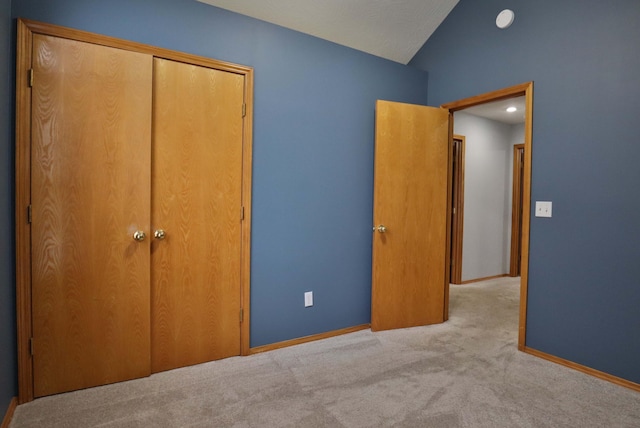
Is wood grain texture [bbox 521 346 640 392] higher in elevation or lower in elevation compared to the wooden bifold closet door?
lower

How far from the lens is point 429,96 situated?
10.6 ft

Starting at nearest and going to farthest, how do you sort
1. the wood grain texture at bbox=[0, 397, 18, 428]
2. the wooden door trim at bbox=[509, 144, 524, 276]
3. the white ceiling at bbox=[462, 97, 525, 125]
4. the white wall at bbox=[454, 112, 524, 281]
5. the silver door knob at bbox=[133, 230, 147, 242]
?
the wood grain texture at bbox=[0, 397, 18, 428], the silver door knob at bbox=[133, 230, 147, 242], the white ceiling at bbox=[462, 97, 525, 125], the white wall at bbox=[454, 112, 524, 281], the wooden door trim at bbox=[509, 144, 524, 276]

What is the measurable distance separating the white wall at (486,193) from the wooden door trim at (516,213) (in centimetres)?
6

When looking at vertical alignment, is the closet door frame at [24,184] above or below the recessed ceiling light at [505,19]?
below

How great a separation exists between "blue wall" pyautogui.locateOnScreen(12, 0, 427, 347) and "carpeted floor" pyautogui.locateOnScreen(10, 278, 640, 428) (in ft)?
1.41

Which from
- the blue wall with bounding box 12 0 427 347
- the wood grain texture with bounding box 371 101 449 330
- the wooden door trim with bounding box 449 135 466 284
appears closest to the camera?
the blue wall with bounding box 12 0 427 347

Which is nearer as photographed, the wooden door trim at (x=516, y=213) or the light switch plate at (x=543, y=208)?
the light switch plate at (x=543, y=208)

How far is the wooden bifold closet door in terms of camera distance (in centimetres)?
178

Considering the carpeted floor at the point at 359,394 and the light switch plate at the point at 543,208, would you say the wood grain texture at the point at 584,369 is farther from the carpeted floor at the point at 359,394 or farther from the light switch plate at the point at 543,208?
the light switch plate at the point at 543,208

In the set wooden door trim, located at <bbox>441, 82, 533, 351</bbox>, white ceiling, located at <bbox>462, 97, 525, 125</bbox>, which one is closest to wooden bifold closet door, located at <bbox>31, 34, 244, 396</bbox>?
wooden door trim, located at <bbox>441, 82, 533, 351</bbox>

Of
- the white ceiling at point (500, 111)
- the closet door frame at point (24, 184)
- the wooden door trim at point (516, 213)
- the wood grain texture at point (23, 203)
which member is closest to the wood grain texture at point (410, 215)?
the white ceiling at point (500, 111)

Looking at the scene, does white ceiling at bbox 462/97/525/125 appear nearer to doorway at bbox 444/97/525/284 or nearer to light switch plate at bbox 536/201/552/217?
doorway at bbox 444/97/525/284

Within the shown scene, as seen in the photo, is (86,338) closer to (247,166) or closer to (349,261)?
(247,166)

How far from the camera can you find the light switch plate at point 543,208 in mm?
2359
